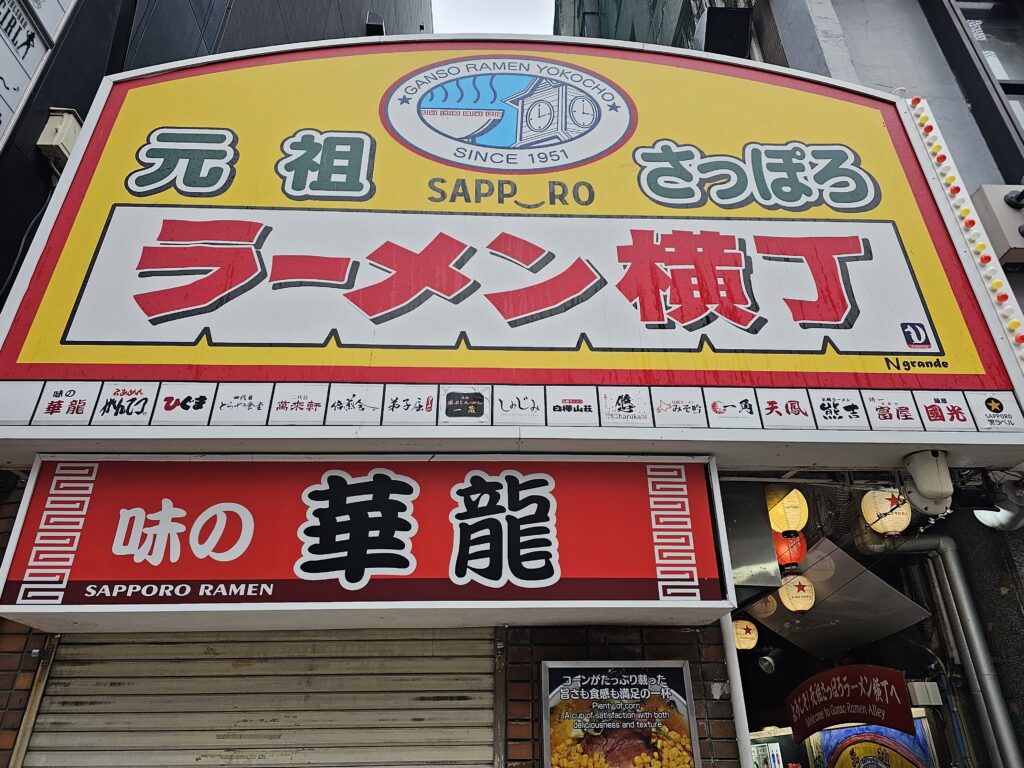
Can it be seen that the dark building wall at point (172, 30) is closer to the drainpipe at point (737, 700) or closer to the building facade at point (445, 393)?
the building facade at point (445, 393)

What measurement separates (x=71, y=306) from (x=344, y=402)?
2.11 m

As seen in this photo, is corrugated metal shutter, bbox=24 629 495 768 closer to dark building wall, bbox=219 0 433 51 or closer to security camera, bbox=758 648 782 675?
security camera, bbox=758 648 782 675

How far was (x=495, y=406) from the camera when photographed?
14.1 ft

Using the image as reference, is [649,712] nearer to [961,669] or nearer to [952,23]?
[961,669]

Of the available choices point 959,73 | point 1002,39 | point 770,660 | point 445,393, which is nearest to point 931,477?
point 445,393

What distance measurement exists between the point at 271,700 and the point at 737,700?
3.11m

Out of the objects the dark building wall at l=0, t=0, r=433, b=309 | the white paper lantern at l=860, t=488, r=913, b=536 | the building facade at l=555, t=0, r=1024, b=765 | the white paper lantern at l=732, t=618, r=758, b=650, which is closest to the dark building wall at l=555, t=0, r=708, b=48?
the building facade at l=555, t=0, r=1024, b=765

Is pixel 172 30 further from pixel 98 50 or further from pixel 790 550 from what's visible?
pixel 790 550

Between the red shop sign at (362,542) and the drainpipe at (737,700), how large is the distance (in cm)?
67

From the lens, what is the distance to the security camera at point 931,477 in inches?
167

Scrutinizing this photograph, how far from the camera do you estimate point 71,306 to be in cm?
460

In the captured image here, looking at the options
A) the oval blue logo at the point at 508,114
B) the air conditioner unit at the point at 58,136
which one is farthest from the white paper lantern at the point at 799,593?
the air conditioner unit at the point at 58,136

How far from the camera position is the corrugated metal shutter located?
4.29 meters

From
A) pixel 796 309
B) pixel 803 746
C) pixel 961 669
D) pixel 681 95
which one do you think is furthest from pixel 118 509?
pixel 803 746
